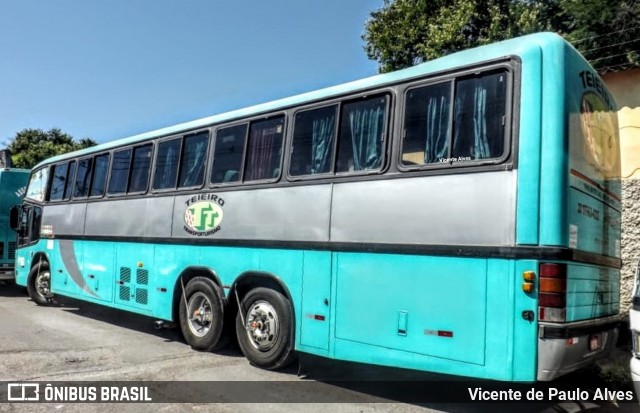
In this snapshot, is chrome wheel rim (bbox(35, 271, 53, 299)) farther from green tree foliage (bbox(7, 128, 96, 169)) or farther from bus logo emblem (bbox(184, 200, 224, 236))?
green tree foliage (bbox(7, 128, 96, 169))

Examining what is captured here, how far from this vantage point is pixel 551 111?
4418 mm

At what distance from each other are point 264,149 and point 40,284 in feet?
25.5

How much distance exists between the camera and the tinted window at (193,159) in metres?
7.63

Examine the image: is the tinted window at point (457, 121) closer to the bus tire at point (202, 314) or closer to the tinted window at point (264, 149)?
the tinted window at point (264, 149)

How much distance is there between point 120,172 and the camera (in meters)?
9.28

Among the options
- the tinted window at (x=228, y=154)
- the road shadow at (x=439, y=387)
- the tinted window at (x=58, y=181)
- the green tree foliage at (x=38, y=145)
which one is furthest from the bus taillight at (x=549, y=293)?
the green tree foliage at (x=38, y=145)

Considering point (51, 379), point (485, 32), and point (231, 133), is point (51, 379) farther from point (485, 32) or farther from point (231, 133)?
point (485, 32)

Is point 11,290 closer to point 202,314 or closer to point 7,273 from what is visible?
point 7,273

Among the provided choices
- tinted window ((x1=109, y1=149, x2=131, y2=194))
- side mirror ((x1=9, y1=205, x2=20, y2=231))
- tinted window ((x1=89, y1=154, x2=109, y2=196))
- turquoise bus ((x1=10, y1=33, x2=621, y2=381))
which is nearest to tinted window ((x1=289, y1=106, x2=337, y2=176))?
turquoise bus ((x1=10, y1=33, x2=621, y2=381))

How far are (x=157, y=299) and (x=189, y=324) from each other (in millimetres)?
838

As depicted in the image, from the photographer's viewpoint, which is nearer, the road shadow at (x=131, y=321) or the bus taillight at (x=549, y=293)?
the bus taillight at (x=549, y=293)

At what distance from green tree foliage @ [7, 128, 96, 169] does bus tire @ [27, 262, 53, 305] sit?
2176 cm

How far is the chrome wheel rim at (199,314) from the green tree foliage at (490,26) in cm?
1008

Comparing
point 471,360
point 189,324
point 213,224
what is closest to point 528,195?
point 471,360
